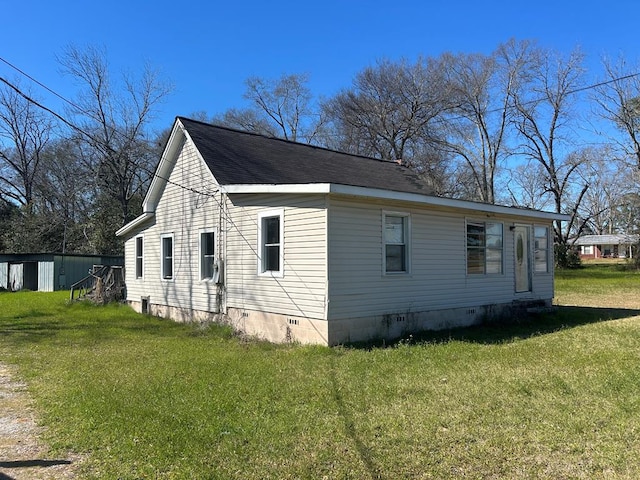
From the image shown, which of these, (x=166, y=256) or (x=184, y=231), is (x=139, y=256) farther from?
(x=184, y=231)

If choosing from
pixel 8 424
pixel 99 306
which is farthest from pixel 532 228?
pixel 99 306

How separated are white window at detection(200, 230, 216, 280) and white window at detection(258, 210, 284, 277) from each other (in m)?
2.42

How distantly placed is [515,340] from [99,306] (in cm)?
1334

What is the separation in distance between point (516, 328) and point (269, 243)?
611cm

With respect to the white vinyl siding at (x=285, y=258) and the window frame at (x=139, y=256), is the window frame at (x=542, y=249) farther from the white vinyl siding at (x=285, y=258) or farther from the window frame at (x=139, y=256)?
the window frame at (x=139, y=256)

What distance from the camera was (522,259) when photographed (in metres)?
13.8

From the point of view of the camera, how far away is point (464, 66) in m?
34.9

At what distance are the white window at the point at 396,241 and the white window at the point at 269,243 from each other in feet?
7.01

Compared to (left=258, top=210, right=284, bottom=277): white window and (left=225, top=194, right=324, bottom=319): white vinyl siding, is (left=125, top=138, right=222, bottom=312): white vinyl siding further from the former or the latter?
(left=258, top=210, right=284, bottom=277): white window

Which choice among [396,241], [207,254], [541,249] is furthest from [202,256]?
[541,249]

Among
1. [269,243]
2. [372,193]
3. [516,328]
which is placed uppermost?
[372,193]

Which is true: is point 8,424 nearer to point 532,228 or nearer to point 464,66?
point 532,228

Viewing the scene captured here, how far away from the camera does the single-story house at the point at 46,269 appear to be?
27.4m

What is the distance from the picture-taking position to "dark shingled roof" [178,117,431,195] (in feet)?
39.3
